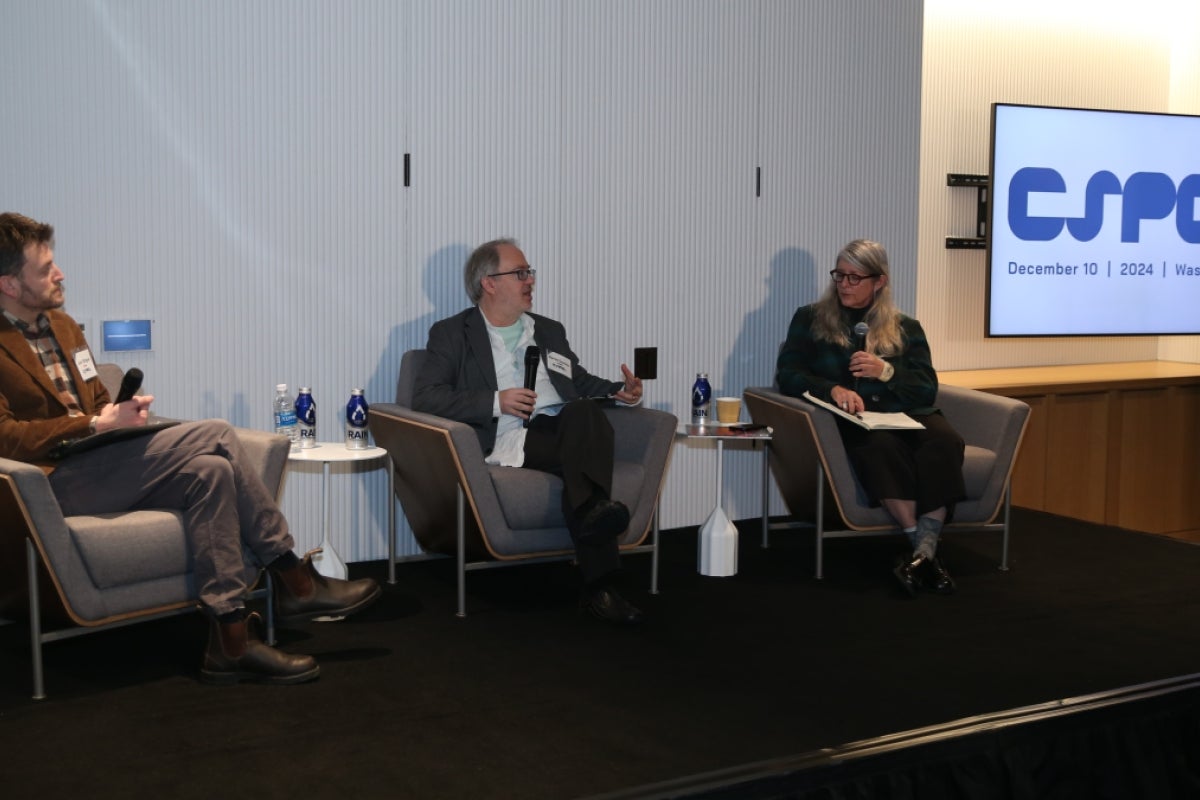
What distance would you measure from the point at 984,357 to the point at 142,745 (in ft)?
15.4

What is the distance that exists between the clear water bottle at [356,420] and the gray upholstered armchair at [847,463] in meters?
1.45

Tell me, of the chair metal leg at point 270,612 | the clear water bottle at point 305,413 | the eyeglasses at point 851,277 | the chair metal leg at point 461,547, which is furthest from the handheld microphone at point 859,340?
the chair metal leg at point 270,612

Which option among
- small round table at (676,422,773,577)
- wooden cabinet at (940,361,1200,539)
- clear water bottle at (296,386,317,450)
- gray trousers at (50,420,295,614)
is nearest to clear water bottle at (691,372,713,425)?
small round table at (676,422,773,577)

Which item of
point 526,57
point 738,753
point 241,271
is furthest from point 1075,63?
point 738,753

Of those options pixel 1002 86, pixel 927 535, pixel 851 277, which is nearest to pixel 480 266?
pixel 851 277

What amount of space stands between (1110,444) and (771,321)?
6.06 ft

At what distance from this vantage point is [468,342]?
14.1 feet

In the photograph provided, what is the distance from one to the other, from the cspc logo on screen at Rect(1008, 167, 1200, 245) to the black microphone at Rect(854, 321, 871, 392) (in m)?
1.62

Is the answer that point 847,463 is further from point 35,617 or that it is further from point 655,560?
point 35,617

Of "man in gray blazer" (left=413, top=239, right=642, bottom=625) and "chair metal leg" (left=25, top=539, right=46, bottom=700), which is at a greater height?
"man in gray blazer" (left=413, top=239, right=642, bottom=625)

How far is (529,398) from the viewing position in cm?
410

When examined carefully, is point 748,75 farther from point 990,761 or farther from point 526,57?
point 990,761

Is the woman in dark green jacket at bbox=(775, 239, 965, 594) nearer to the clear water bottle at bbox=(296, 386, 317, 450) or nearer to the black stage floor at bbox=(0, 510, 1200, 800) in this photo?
the black stage floor at bbox=(0, 510, 1200, 800)

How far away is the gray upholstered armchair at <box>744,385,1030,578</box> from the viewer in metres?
4.43
